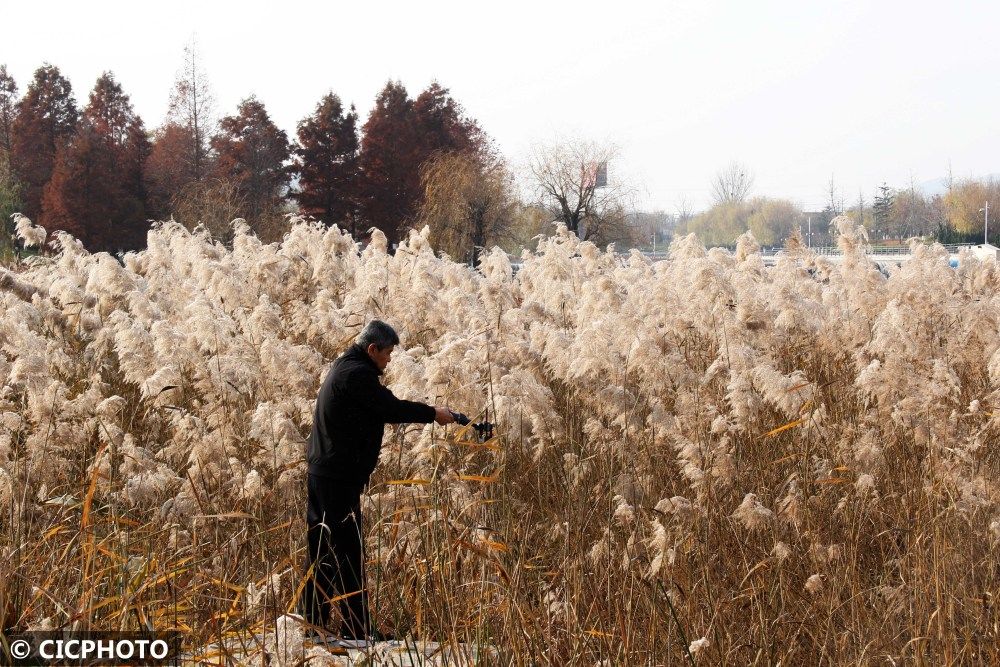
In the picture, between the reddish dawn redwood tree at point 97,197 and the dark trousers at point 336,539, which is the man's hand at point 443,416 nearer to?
the dark trousers at point 336,539

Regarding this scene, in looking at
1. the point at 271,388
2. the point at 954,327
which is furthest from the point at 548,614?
the point at 954,327

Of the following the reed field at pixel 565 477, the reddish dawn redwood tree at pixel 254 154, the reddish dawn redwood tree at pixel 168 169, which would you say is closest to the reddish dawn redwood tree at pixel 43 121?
the reddish dawn redwood tree at pixel 168 169

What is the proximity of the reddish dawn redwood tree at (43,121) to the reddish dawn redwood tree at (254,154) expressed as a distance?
6.88 meters

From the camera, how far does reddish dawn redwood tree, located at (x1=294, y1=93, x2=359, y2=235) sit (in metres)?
44.2

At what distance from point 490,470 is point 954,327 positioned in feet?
11.0

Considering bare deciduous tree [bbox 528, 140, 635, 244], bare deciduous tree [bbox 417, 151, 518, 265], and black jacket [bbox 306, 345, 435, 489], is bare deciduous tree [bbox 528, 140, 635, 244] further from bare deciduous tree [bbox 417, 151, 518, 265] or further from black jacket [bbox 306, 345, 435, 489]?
black jacket [bbox 306, 345, 435, 489]

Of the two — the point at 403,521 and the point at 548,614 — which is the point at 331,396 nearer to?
the point at 403,521

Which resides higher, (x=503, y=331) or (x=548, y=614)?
(x=503, y=331)

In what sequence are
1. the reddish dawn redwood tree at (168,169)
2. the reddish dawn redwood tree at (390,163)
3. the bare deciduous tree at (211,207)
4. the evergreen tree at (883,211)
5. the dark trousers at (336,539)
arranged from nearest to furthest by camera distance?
1. the dark trousers at (336,539)
2. the bare deciduous tree at (211,207)
3. the reddish dawn redwood tree at (168,169)
4. the reddish dawn redwood tree at (390,163)
5. the evergreen tree at (883,211)

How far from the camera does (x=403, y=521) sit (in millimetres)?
4758

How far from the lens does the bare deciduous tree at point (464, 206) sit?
37562 millimetres

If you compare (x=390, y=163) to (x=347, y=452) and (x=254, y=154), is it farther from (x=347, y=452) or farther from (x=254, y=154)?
(x=347, y=452)

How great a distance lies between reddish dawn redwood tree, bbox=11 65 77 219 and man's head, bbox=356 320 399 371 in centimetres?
4401

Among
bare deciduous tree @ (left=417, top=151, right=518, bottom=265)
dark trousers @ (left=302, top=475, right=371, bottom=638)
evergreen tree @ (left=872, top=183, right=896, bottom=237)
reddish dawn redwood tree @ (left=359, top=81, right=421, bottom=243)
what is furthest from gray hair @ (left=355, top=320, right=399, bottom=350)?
evergreen tree @ (left=872, top=183, right=896, bottom=237)
